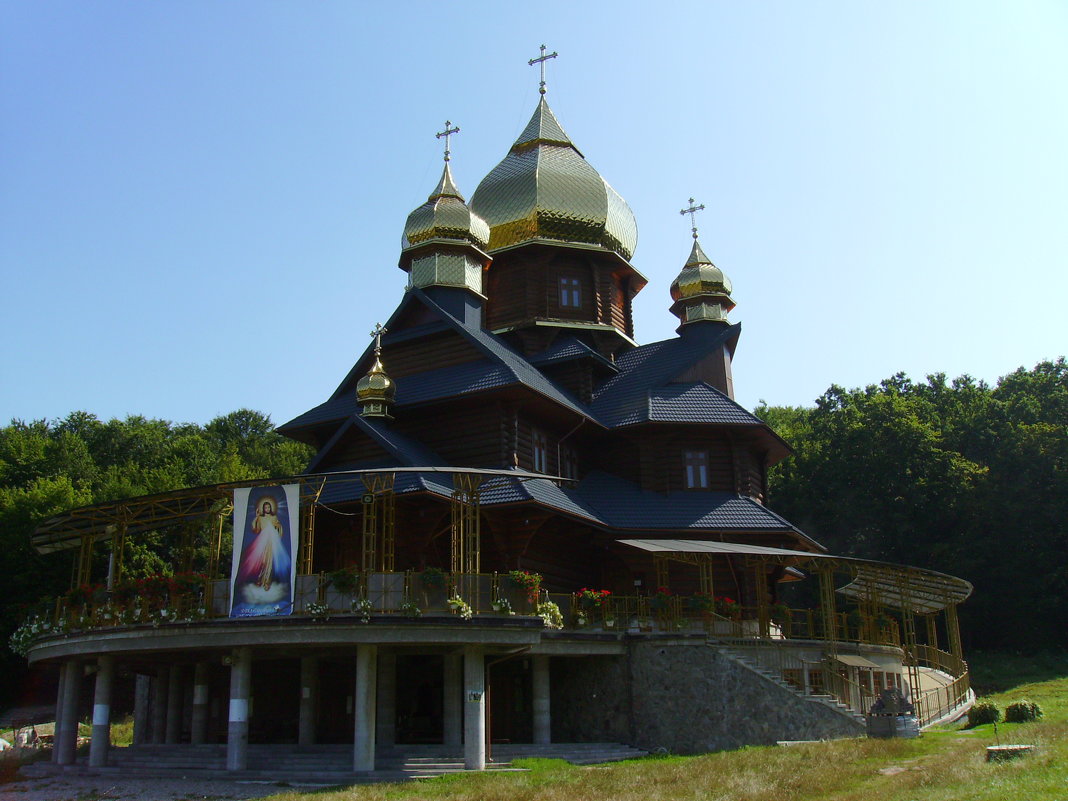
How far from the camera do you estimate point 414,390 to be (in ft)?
88.0

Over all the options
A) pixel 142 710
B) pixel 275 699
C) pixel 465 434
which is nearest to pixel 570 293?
pixel 465 434

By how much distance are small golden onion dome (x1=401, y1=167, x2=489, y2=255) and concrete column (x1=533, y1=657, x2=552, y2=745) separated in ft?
47.7

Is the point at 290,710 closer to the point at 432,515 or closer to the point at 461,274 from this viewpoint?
the point at 432,515

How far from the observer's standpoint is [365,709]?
17.1 metres

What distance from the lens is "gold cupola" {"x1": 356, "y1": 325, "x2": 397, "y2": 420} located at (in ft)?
84.6

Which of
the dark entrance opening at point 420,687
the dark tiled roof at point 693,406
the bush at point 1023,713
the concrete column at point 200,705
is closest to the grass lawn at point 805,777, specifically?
the bush at point 1023,713

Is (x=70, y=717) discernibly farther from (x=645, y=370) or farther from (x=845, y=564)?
(x=645, y=370)

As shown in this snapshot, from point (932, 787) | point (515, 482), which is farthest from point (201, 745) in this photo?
point (932, 787)

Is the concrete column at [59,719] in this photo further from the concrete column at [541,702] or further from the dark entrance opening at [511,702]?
the concrete column at [541,702]

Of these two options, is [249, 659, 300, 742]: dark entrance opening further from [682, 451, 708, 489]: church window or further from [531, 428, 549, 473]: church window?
[682, 451, 708, 489]: church window

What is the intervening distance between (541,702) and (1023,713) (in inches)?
384

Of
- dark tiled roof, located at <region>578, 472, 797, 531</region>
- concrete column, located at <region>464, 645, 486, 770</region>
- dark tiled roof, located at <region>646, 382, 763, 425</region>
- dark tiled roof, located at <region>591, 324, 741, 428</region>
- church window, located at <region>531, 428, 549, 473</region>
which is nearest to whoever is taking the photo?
concrete column, located at <region>464, 645, 486, 770</region>

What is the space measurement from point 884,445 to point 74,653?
3638 cm

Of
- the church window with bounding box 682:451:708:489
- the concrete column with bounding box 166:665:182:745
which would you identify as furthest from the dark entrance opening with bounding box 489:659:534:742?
the church window with bounding box 682:451:708:489
